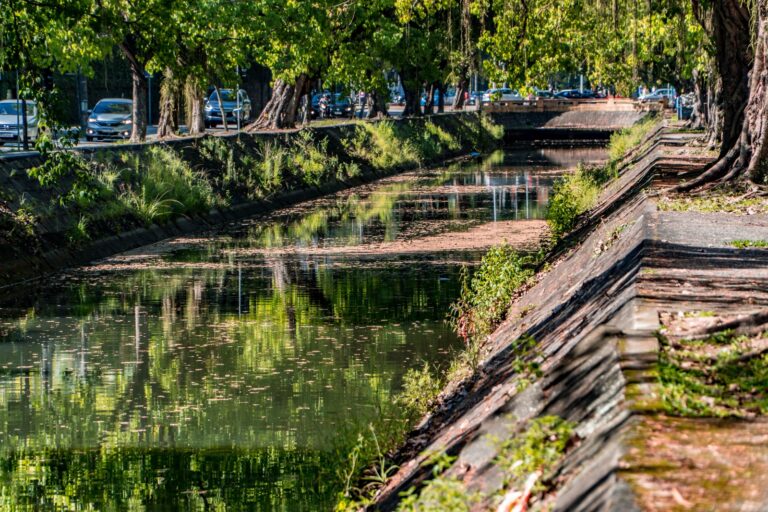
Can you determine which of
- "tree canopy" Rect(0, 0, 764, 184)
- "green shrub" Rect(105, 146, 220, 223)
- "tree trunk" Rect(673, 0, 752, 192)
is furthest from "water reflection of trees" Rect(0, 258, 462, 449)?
"green shrub" Rect(105, 146, 220, 223)

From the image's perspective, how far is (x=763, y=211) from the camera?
1916 centimetres

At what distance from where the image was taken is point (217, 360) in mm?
15977

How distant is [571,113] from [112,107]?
38.0 metres

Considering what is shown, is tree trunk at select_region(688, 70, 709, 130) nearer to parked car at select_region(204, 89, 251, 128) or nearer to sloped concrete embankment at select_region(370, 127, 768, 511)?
parked car at select_region(204, 89, 251, 128)

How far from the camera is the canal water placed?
37.0 feet

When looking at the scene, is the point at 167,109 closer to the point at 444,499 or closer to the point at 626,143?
the point at 626,143

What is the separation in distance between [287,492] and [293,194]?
27.4 metres

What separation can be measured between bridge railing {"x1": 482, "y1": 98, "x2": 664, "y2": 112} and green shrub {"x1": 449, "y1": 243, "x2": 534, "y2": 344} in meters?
65.5

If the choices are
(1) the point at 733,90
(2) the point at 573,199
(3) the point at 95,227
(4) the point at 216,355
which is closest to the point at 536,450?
(4) the point at 216,355

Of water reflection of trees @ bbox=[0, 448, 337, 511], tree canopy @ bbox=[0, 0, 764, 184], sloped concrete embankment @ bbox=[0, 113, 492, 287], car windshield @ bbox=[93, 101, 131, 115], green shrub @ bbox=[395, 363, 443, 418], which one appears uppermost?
tree canopy @ bbox=[0, 0, 764, 184]

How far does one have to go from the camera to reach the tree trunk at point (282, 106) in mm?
47875

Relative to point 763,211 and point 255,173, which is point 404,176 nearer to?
point 255,173

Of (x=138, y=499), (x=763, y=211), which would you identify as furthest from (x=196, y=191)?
(x=138, y=499)

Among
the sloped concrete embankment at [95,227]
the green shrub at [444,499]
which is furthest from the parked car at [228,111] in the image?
the green shrub at [444,499]
